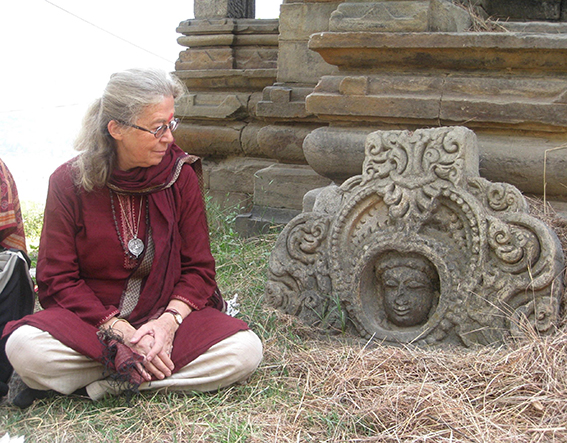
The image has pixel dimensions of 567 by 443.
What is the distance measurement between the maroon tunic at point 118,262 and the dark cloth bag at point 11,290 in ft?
0.55

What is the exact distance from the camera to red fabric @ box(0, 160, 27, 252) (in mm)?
2723

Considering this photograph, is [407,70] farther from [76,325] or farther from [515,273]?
[76,325]

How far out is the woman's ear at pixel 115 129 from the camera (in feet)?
8.27

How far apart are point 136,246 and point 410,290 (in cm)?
118

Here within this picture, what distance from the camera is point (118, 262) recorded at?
2631 mm

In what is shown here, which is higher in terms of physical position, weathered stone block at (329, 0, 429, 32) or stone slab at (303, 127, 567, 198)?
weathered stone block at (329, 0, 429, 32)

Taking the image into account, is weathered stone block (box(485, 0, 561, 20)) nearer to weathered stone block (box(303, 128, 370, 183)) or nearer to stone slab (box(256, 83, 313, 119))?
stone slab (box(256, 83, 313, 119))

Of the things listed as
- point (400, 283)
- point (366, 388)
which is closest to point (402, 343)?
point (400, 283)

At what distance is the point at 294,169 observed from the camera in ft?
15.6

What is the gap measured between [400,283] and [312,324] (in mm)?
454

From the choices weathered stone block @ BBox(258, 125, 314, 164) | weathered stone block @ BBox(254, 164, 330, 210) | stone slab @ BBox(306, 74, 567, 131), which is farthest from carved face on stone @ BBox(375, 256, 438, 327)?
weathered stone block @ BBox(258, 125, 314, 164)

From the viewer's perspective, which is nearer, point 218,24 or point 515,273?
point 515,273

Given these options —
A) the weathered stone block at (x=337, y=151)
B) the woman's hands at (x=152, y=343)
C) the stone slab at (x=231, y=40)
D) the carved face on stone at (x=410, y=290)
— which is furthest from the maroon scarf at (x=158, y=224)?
the stone slab at (x=231, y=40)

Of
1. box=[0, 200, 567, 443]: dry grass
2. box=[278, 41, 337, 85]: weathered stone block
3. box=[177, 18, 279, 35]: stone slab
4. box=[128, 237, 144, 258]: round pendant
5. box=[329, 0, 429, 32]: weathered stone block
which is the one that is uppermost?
box=[177, 18, 279, 35]: stone slab
